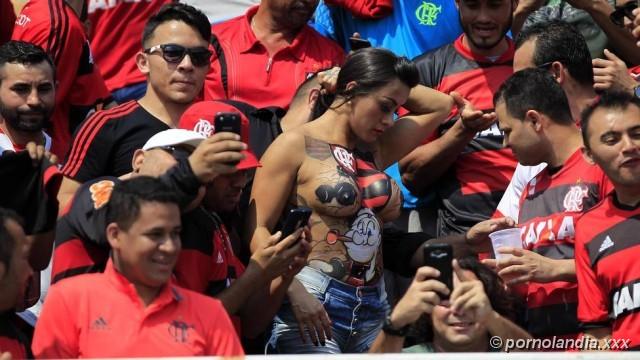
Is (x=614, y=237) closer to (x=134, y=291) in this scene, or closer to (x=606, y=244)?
(x=606, y=244)

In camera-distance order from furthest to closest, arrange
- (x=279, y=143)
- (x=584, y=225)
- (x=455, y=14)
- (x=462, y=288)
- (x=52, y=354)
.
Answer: (x=455, y=14)
(x=279, y=143)
(x=584, y=225)
(x=462, y=288)
(x=52, y=354)

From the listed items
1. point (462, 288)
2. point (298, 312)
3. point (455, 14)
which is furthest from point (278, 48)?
point (462, 288)

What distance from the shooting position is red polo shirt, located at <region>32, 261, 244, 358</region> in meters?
5.10

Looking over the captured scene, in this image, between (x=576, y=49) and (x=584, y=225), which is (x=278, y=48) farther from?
(x=584, y=225)

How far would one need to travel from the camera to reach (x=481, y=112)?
729 cm

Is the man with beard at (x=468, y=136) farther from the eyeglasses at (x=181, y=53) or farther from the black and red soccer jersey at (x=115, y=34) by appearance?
the black and red soccer jersey at (x=115, y=34)

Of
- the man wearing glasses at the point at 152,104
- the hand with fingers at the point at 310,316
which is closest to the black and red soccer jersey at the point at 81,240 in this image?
the man wearing glasses at the point at 152,104

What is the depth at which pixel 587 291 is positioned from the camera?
19.7ft

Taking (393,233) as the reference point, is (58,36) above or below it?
above

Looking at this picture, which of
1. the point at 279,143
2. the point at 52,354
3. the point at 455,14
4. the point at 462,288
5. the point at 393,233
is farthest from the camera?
the point at 455,14

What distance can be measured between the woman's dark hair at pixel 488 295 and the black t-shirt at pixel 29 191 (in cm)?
161

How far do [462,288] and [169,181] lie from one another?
1210mm

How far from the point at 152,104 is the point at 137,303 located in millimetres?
1860

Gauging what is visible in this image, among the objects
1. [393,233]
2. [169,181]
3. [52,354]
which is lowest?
[393,233]
